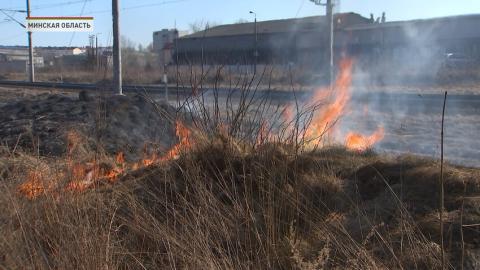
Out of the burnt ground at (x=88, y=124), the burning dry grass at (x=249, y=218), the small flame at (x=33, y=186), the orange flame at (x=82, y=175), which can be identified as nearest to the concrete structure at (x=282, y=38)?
the burnt ground at (x=88, y=124)

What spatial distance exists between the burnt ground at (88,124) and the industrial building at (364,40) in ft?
67.5

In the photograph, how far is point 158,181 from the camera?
5262 mm

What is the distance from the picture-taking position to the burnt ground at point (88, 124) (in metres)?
7.87

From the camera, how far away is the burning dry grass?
354 centimetres

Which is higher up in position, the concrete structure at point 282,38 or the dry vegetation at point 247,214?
the concrete structure at point 282,38

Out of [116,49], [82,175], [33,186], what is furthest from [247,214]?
[116,49]

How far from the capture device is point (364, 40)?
53938 mm

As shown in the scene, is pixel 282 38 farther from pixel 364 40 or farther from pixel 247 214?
pixel 247 214

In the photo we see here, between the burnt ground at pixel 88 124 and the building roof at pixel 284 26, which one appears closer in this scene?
the burnt ground at pixel 88 124

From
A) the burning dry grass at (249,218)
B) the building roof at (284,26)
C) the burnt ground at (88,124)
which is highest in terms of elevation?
the building roof at (284,26)

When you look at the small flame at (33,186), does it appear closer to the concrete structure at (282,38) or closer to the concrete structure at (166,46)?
the concrete structure at (166,46)

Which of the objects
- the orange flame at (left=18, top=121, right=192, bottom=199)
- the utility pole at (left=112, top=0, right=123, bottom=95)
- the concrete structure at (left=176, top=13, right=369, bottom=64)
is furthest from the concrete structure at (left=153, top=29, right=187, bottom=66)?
the orange flame at (left=18, top=121, right=192, bottom=199)

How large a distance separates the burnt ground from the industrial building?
20.6 m

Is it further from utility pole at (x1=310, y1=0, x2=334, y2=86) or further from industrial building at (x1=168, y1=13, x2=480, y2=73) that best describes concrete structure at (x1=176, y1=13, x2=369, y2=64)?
utility pole at (x1=310, y1=0, x2=334, y2=86)
